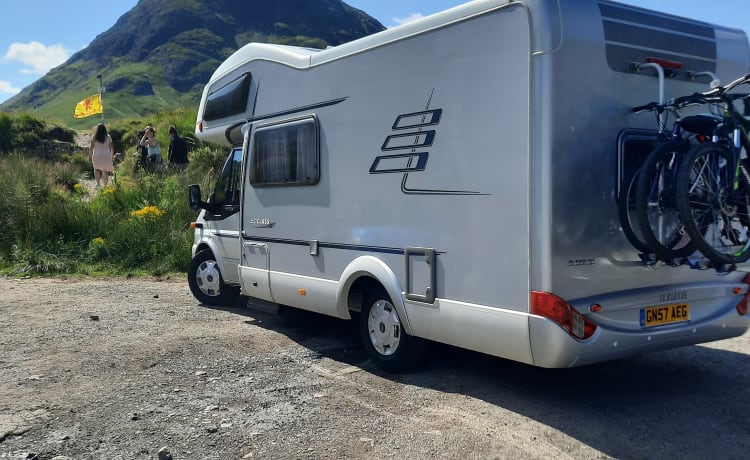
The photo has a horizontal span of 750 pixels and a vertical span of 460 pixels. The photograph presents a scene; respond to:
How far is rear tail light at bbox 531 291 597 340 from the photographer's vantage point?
4.25 metres

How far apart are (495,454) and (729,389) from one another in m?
2.42

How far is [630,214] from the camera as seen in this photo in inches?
179

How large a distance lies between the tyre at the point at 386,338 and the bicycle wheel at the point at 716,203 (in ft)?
7.71

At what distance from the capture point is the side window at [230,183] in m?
7.86

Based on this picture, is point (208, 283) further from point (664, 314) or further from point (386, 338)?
point (664, 314)

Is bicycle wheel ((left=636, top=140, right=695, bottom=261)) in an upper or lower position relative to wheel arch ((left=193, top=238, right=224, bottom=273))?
upper

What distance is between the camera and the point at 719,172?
450cm

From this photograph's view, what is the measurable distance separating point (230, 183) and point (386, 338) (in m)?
3.29

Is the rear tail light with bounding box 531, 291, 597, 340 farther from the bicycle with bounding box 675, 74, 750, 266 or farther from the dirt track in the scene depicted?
the bicycle with bounding box 675, 74, 750, 266

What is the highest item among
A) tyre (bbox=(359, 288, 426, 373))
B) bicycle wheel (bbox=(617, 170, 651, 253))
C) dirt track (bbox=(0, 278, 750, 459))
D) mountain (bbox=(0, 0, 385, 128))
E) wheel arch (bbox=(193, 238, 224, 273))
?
mountain (bbox=(0, 0, 385, 128))

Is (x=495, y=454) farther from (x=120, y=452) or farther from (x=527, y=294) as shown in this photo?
(x=120, y=452)

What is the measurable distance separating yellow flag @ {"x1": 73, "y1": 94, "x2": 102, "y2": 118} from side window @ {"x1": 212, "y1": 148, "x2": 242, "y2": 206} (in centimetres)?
1845

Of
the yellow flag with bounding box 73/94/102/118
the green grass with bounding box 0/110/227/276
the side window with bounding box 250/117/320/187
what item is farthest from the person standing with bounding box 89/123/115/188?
the yellow flag with bounding box 73/94/102/118

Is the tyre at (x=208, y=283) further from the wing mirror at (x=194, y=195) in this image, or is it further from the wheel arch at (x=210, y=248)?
the wing mirror at (x=194, y=195)
